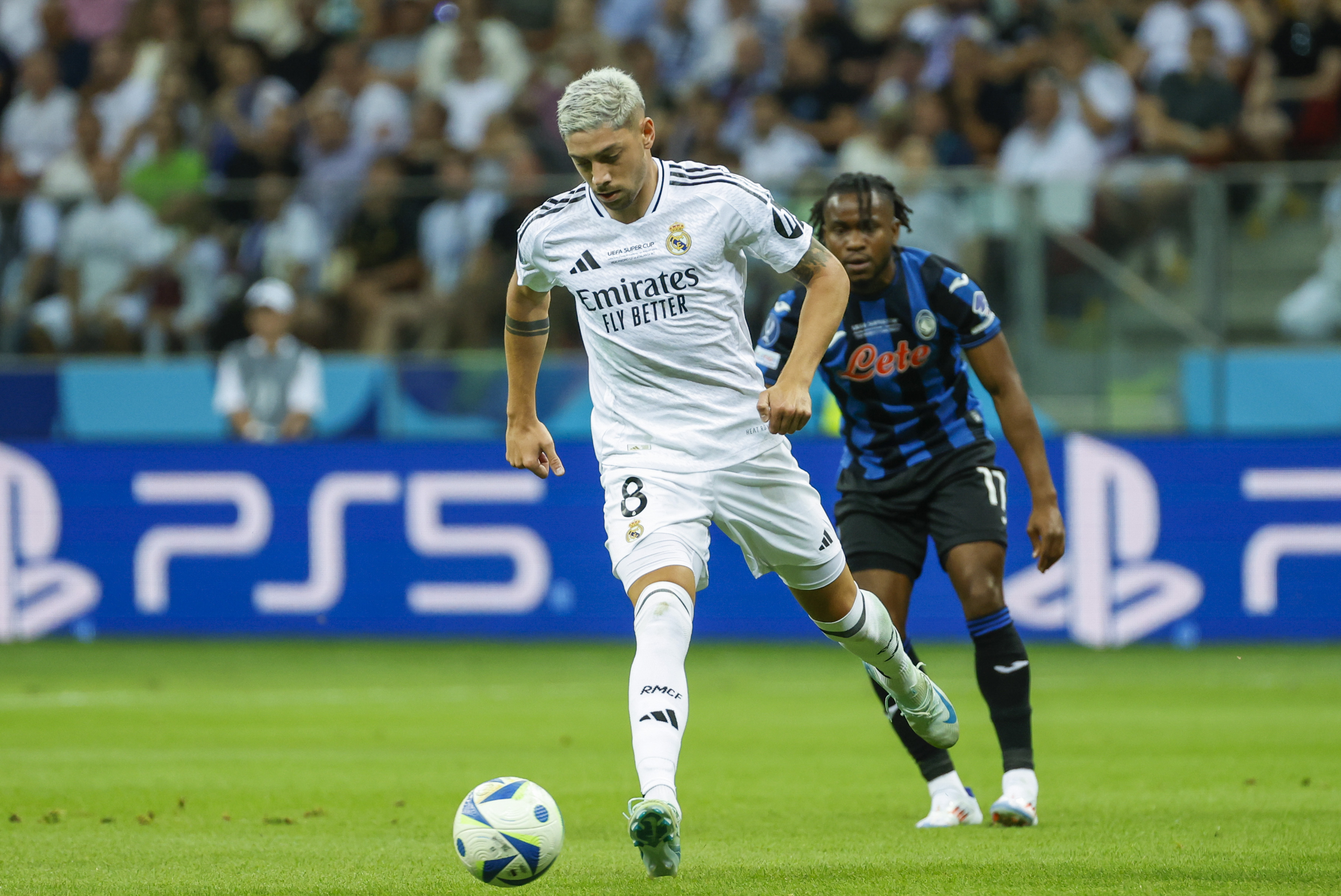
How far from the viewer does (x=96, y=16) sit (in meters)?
19.6

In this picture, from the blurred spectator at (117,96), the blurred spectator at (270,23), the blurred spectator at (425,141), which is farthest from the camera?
the blurred spectator at (270,23)

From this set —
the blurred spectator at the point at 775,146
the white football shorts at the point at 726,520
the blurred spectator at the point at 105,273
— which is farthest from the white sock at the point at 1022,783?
the blurred spectator at the point at 105,273

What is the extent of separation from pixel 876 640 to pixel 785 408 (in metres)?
1.22

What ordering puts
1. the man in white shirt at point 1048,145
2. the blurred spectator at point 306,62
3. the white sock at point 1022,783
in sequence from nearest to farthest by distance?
the white sock at point 1022,783
the man in white shirt at point 1048,145
the blurred spectator at point 306,62

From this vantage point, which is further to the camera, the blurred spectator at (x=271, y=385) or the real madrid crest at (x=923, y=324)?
the blurred spectator at (x=271, y=385)

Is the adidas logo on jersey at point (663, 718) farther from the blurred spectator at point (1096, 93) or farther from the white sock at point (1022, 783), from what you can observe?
the blurred spectator at point (1096, 93)

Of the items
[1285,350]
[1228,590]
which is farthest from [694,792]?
[1285,350]

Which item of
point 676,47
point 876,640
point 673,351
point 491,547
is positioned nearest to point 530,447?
point 673,351

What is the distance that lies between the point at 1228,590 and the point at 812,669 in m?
3.13

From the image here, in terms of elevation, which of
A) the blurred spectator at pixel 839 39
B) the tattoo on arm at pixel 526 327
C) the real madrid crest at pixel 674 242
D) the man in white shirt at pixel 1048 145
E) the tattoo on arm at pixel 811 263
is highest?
the blurred spectator at pixel 839 39

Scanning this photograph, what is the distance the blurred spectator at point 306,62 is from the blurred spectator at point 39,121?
2.09 metres

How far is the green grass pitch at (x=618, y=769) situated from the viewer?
5.47 metres

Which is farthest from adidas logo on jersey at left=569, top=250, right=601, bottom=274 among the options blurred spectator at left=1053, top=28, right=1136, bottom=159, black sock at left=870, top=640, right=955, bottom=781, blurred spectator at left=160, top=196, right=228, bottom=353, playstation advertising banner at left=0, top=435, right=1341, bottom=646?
blurred spectator at left=1053, top=28, right=1136, bottom=159

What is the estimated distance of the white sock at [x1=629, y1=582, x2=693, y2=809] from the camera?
4938 mm
